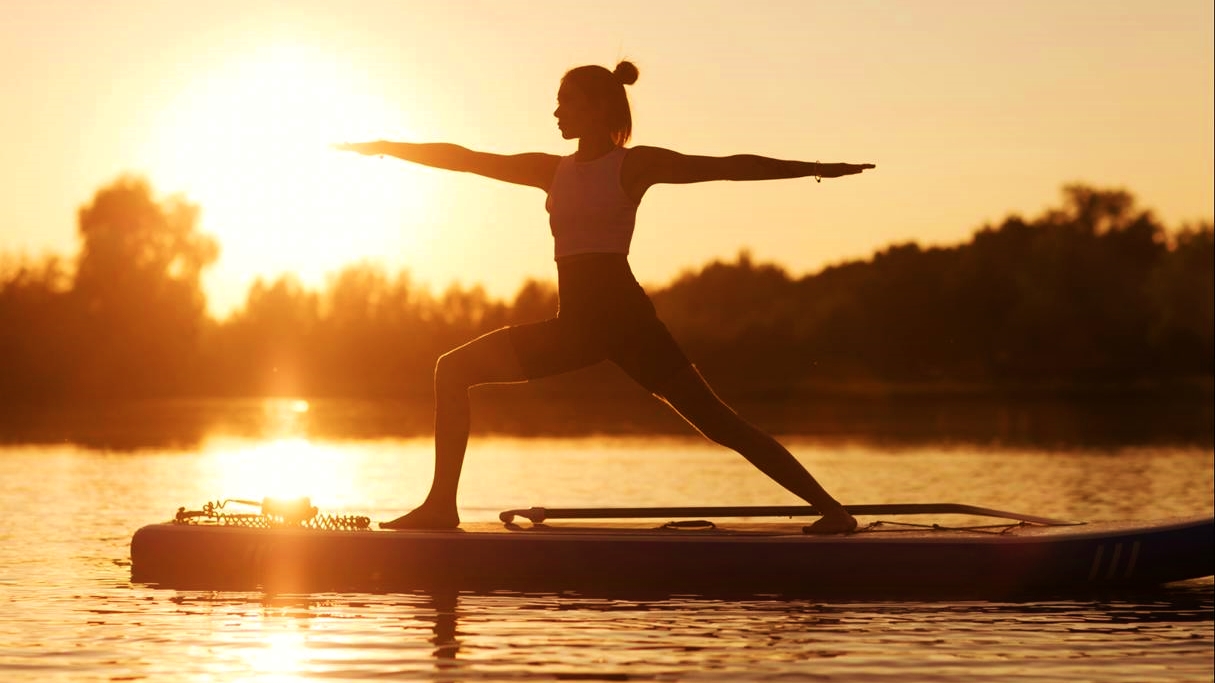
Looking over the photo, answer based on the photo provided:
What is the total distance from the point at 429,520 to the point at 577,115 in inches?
110

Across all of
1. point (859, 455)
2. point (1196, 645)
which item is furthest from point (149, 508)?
point (859, 455)

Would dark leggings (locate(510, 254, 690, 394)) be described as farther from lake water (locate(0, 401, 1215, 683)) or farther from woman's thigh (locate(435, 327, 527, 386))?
lake water (locate(0, 401, 1215, 683))

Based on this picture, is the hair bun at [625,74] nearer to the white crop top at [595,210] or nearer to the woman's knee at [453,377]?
the white crop top at [595,210]

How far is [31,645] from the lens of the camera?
9266 millimetres

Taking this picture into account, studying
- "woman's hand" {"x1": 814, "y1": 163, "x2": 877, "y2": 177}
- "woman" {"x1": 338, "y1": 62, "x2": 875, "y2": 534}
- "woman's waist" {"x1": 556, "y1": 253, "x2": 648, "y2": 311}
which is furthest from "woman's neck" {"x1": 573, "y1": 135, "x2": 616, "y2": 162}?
"woman's hand" {"x1": 814, "y1": 163, "x2": 877, "y2": 177}

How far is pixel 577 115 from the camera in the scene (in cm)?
1090

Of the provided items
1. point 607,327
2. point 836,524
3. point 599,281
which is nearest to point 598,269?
point 599,281

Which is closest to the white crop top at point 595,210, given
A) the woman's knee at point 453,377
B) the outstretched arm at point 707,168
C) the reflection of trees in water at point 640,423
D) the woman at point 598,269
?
the woman at point 598,269

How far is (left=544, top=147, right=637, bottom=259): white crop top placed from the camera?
35.1 feet

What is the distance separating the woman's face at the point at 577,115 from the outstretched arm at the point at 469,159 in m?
0.26

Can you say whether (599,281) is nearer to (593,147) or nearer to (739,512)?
(593,147)

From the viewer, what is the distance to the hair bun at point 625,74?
1095cm

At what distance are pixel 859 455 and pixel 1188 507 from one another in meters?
13.6

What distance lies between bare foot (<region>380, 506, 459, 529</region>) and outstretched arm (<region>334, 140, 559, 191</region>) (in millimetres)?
2179
